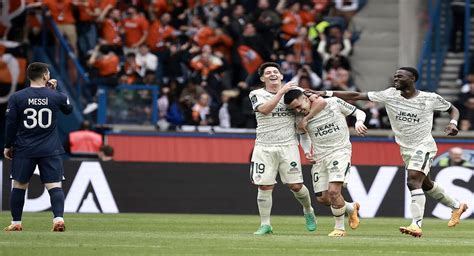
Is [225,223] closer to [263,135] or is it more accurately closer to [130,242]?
[263,135]

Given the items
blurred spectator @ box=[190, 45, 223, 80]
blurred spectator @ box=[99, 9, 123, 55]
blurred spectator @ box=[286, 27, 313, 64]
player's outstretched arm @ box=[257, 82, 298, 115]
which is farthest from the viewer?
blurred spectator @ box=[286, 27, 313, 64]

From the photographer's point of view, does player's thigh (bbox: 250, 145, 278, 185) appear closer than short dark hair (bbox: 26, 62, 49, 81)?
No

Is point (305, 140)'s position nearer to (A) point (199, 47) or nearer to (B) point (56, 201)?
(B) point (56, 201)

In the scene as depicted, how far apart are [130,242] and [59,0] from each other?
15.9m

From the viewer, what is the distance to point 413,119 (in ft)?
61.4

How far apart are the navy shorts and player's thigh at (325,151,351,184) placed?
143 inches

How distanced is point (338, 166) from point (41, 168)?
157 inches

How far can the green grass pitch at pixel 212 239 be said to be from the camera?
51.0 ft

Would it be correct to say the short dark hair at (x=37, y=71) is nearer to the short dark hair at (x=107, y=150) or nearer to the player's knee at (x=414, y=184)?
the player's knee at (x=414, y=184)

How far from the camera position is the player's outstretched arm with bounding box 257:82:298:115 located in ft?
58.1

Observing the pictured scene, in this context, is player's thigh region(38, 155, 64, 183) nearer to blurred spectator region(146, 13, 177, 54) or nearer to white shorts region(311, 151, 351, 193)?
white shorts region(311, 151, 351, 193)

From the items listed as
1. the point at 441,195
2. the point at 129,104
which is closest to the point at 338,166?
the point at 441,195

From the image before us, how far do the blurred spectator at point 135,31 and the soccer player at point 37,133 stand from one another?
13.5 m

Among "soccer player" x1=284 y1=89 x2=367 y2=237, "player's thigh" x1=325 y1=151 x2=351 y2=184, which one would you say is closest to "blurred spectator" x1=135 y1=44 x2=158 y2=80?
"soccer player" x1=284 y1=89 x2=367 y2=237
